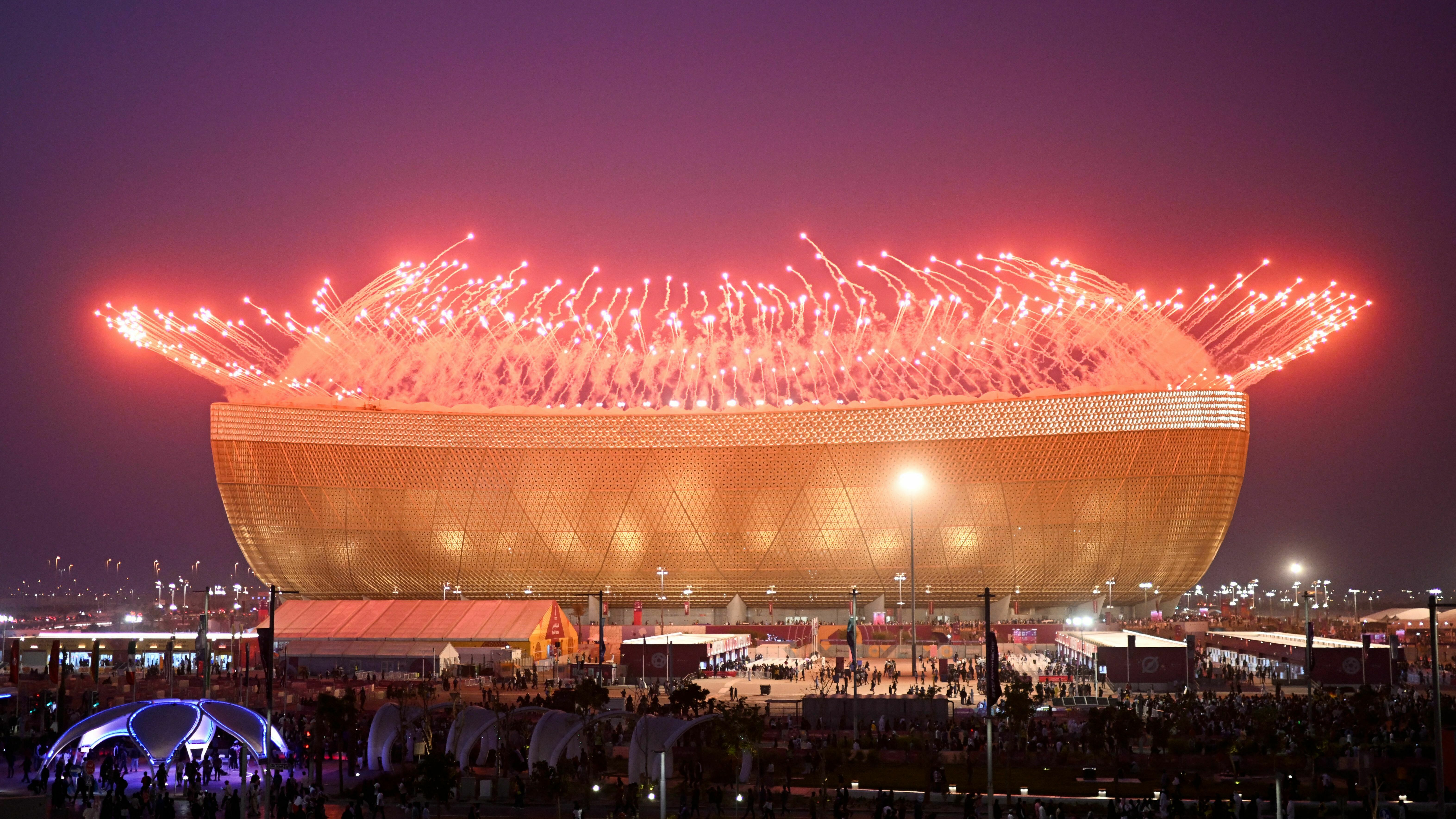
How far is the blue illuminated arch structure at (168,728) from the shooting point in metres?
28.9

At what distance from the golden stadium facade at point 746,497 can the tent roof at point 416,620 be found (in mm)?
6165

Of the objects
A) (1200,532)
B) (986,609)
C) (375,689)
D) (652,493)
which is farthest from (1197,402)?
(986,609)

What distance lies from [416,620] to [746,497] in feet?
61.4

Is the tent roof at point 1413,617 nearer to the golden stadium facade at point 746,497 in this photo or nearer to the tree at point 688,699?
the golden stadium facade at point 746,497

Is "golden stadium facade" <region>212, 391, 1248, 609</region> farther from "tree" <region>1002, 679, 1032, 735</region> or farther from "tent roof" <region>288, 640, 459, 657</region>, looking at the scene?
"tree" <region>1002, 679, 1032, 735</region>

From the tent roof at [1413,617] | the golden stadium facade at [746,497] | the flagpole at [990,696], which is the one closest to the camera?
the flagpole at [990,696]

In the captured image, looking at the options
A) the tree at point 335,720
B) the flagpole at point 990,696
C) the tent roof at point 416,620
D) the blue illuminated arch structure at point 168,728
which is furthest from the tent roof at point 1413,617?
the blue illuminated arch structure at point 168,728

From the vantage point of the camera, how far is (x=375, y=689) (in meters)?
48.2

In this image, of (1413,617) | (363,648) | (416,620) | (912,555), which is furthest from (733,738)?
Result: (1413,617)

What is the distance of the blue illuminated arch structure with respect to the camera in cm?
2886

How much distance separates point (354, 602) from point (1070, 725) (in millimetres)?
47637

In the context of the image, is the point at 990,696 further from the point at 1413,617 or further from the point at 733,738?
the point at 1413,617

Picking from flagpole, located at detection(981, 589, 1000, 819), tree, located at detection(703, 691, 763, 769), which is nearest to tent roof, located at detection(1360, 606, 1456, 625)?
tree, located at detection(703, 691, 763, 769)

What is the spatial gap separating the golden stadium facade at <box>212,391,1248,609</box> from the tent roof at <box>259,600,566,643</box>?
20.2 feet
